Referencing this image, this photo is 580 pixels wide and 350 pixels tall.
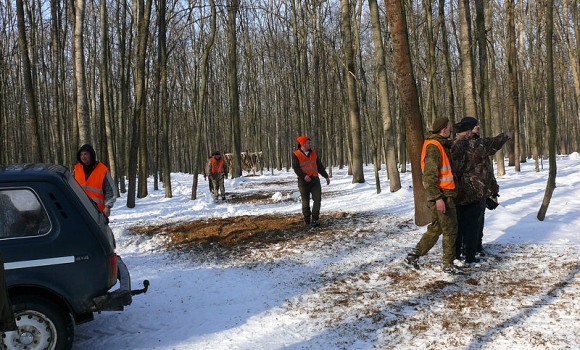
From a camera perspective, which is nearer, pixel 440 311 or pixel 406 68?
pixel 440 311

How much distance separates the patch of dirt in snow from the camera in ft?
13.9

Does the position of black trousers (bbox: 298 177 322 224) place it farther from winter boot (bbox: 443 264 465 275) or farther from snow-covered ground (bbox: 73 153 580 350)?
winter boot (bbox: 443 264 465 275)

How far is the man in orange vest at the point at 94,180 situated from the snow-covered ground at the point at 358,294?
4.28 ft

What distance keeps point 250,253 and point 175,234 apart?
2674 mm

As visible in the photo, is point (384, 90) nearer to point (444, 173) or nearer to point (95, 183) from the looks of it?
point (444, 173)

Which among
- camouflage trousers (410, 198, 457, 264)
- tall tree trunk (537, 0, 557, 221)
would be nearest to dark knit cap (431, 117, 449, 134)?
camouflage trousers (410, 198, 457, 264)

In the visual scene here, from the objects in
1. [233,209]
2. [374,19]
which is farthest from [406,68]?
[233,209]

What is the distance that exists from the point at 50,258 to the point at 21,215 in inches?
17.8

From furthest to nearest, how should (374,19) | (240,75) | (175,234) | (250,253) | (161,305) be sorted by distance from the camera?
(240,75)
(374,19)
(175,234)
(250,253)
(161,305)

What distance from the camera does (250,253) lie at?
8086mm

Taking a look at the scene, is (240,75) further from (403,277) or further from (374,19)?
(403,277)

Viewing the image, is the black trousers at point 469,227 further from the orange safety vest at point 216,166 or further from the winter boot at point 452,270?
the orange safety vest at point 216,166

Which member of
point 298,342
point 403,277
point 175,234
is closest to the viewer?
point 298,342

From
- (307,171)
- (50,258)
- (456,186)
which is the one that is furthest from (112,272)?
(307,171)
